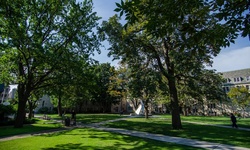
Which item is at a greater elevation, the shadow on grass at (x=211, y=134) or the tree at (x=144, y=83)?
the tree at (x=144, y=83)

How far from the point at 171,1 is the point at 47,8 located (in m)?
16.8

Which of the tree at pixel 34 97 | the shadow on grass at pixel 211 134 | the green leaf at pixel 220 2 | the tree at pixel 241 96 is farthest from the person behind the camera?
the tree at pixel 241 96

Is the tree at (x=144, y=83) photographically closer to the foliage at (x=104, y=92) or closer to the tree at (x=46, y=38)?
the tree at (x=46, y=38)

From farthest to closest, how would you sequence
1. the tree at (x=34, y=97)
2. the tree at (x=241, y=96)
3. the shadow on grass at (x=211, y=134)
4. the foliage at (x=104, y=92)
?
the foliage at (x=104, y=92) → the tree at (x=241, y=96) → the tree at (x=34, y=97) → the shadow on grass at (x=211, y=134)

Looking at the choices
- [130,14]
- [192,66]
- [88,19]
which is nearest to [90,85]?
[88,19]

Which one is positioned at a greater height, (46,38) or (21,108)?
(46,38)

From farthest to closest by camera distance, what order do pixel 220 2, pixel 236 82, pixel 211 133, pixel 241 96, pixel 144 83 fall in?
pixel 236 82 < pixel 241 96 < pixel 144 83 < pixel 211 133 < pixel 220 2

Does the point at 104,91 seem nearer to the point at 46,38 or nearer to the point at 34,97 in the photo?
the point at 34,97

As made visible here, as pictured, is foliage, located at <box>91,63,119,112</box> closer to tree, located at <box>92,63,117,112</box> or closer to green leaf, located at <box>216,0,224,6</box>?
tree, located at <box>92,63,117,112</box>

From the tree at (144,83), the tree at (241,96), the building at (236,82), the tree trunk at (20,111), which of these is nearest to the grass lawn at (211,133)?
the tree at (144,83)

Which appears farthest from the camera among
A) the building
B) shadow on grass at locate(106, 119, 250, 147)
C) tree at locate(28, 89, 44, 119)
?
the building

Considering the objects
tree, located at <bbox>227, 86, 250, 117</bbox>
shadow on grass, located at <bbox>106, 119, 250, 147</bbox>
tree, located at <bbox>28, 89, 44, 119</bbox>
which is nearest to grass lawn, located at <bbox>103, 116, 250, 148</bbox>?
shadow on grass, located at <bbox>106, 119, 250, 147</bbox>

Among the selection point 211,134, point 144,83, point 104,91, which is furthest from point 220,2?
point 104,91

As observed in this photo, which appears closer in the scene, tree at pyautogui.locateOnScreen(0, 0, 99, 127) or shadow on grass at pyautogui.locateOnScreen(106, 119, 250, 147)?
shadow on grass at pyautogui.locateOnScreen(106, 119, 250, 147)
